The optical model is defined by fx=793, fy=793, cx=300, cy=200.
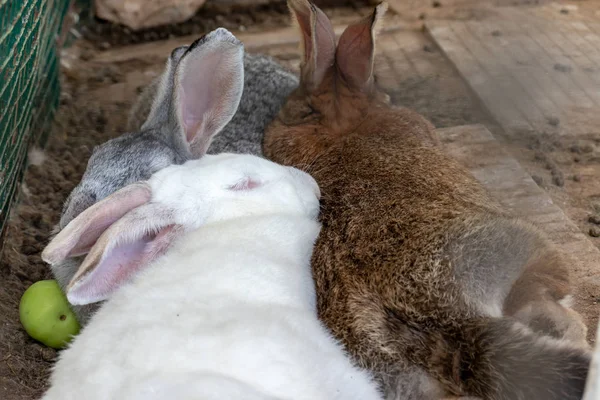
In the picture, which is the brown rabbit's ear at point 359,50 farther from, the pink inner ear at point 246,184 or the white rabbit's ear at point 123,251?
the white rabbit's ear at point 123,251

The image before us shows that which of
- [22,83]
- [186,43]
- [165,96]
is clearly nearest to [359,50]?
[165,96]

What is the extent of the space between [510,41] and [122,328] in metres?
1.70

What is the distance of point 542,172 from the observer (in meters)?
3.94

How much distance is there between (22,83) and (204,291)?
7.28 feet

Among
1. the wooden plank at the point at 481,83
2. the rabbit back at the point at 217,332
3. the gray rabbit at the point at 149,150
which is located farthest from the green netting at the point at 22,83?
the wooden plank at the point at 481,83

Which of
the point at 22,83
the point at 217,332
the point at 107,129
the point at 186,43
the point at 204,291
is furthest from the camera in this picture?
the point at 186,43

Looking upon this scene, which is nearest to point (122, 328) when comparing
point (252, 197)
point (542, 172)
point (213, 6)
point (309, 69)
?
point (252, 197)

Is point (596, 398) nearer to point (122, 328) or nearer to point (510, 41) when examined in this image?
point (122, 328)

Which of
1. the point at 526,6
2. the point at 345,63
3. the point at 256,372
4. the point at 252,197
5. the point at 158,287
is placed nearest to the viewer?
the point at 256,372

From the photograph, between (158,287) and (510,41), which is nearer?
(158,287)

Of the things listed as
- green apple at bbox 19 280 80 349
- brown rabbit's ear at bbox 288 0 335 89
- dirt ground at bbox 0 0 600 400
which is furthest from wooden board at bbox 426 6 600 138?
green apple at bbox 19 280 80 349

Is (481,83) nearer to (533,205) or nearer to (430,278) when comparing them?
(533,205)

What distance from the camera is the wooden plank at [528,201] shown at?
3.21m

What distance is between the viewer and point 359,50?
11.2 ft
